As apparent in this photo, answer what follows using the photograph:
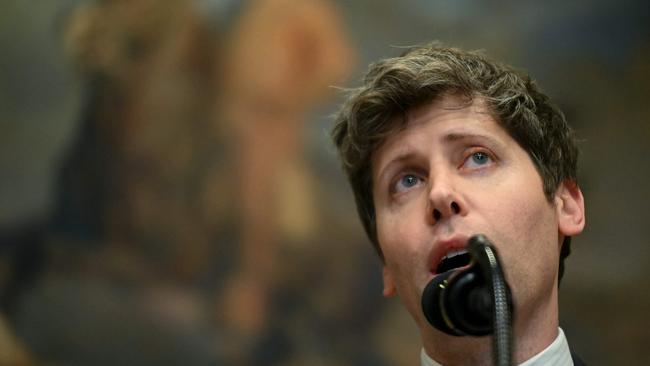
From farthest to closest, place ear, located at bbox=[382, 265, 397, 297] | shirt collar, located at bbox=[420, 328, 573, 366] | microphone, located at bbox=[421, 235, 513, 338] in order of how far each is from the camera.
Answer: ear, located at bbox=[382, 265, 397, 297] → shirt collar, located at bbox=[420, 328, 573, 366] → microphone, located at bbox=[421, 235, 513, 338]

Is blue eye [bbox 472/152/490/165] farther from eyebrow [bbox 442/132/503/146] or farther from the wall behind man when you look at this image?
the wall behind man

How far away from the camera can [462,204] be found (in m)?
1.64

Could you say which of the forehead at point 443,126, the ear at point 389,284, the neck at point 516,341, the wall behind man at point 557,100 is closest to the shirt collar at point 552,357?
the neck at point 516,341

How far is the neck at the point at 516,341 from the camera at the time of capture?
170 cm

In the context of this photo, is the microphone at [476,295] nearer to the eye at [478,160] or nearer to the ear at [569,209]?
the eye at [478,160]

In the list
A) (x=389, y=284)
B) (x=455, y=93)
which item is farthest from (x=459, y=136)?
(x=389, y=284)

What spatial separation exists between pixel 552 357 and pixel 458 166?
45cm

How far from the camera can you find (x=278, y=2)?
23.5ft

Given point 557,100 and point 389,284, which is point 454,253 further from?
point 557,100

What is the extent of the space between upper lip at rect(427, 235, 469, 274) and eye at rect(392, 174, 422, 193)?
195mm

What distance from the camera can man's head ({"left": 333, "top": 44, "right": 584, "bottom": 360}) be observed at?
1.68m

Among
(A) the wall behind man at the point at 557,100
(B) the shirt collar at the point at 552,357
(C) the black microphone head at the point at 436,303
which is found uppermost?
(A) the wall behind man at the point at 557,100

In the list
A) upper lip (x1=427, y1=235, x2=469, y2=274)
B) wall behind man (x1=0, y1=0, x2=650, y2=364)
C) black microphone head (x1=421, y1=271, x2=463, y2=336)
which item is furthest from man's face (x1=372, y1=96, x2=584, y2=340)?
wall behind man (x1=0, y1=0, x2=650, y2=364)

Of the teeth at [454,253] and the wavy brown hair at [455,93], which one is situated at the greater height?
the wavy brown hair at [455,93]
